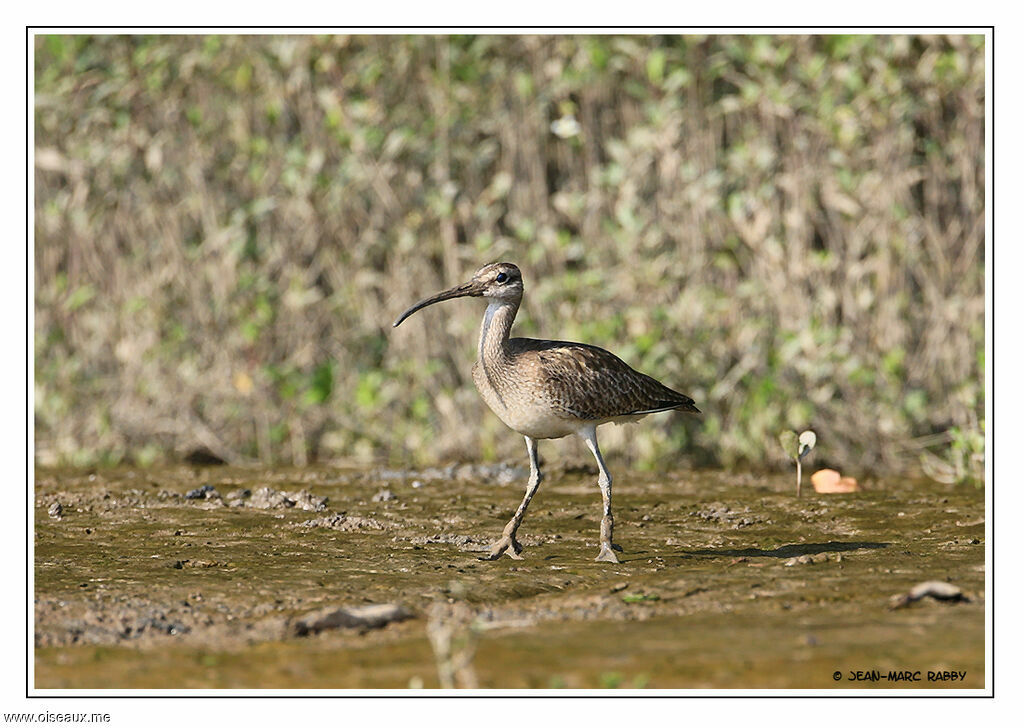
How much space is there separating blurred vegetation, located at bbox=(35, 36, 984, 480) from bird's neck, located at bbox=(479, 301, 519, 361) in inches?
106

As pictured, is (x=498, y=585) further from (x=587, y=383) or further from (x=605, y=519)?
(x=587, y=383)

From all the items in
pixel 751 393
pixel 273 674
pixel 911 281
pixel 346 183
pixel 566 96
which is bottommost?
pixel 273 674

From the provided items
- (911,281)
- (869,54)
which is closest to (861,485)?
(911,281)

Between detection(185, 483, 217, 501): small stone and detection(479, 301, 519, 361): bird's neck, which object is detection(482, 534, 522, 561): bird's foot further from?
detection(185, 483, 217, 501): small stone

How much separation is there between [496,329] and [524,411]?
544mm

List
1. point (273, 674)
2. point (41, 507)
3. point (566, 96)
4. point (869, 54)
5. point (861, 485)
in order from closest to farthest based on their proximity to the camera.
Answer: point (273, 674)
point (41, 507)
point (861, 485)
point (869, 54)
point (566, 96)

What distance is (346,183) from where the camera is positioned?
10781mm

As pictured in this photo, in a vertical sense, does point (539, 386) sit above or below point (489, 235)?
below

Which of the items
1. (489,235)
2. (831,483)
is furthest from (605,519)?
(489,235)

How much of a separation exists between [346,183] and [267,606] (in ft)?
17.8

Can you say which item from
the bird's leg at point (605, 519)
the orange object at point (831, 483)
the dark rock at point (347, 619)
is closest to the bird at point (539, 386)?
the bird's leg at point (605, 519)

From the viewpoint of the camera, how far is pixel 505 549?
727cm

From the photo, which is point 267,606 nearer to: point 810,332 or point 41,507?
point 41,507
